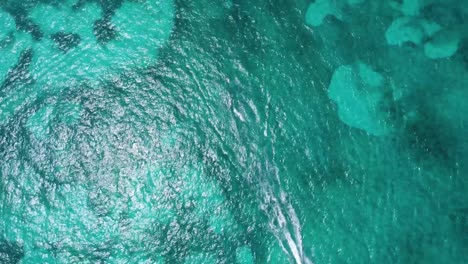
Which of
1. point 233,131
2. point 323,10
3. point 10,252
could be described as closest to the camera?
point 10,252

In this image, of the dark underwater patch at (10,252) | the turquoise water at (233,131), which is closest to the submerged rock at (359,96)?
the turquoise water at (233,131)

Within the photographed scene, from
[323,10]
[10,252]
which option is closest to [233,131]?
[323,10]

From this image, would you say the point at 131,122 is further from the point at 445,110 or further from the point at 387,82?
the point at 445,110

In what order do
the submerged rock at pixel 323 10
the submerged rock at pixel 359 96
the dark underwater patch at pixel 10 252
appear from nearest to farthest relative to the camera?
the dark underwater patch at pixel 10 252, the submerged rock at pixel 359 96, the submerged rock at pixel 323 10

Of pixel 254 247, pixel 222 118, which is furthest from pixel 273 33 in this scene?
pixel 254 247

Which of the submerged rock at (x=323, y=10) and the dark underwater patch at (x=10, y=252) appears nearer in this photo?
the dark underwater patch at (x=10, y=252)

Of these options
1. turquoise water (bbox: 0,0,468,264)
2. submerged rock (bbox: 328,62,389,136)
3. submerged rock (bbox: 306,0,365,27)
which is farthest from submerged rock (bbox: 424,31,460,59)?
submerged rock (bbox: 306,0,365,27)

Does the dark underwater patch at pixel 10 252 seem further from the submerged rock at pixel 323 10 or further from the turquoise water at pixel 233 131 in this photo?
the submerged rock at pixel 323 10

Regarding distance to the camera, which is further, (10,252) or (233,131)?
(233,131)

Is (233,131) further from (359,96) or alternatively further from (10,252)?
(10,252)
